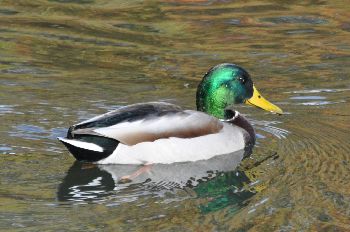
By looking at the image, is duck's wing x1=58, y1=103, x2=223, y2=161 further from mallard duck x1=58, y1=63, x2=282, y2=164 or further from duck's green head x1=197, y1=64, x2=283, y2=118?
duck's green head x1=197, y1=64, x2=283, y2=118

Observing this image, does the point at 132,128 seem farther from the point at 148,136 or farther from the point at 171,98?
the point at 171,98

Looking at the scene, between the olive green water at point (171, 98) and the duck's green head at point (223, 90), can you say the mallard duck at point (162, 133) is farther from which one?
the olive green water at point (171, 98)

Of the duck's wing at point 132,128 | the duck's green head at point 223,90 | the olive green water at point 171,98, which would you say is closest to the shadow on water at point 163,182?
the olive green water at point 171,98

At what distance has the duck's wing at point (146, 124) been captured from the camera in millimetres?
8023

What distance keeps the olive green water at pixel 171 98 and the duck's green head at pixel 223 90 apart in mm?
404

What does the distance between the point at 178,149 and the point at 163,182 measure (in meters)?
0.61

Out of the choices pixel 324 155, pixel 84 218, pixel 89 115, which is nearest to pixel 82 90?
pixel 89 115

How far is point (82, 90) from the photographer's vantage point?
10391mm

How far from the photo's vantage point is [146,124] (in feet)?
27.1

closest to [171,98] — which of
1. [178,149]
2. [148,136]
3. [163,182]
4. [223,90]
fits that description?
[223,90]

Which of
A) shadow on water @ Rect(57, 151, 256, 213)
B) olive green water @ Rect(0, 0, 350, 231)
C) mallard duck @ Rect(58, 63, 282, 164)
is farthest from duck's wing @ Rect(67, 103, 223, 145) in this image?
olive green water @ Rect(0, 0, 350, 231)

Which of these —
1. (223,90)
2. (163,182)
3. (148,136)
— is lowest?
(163,182)

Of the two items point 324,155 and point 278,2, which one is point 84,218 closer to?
point 324,155

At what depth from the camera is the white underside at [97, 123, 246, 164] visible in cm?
822
